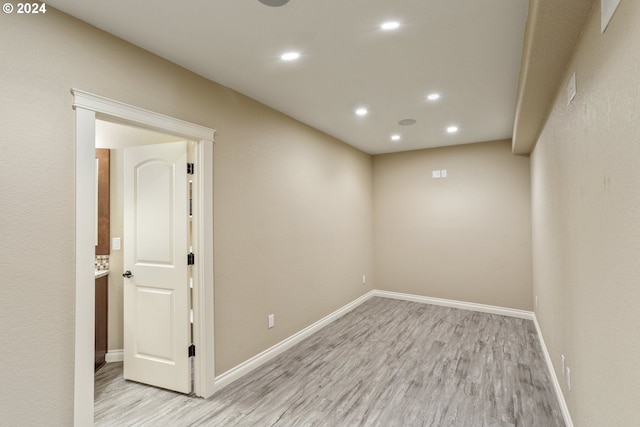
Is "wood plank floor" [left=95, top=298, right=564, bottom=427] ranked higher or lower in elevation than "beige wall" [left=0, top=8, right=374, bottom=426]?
lower

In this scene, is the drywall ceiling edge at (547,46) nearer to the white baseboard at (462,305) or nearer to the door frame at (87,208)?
the door frame at (87,208)

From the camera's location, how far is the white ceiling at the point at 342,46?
5.60 feet

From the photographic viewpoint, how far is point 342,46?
208 centimetres

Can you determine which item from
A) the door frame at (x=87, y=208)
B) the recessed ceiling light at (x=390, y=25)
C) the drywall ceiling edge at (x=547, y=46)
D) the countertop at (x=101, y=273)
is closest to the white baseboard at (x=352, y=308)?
the door frame at (x=87, y=208)

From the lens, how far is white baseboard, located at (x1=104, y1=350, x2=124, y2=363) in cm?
312

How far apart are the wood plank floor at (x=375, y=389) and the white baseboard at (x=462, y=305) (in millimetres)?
702

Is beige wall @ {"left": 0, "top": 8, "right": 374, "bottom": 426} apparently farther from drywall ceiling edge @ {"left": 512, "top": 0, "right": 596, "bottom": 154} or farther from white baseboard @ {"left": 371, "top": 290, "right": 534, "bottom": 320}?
drywall ceiling edge @ {"left": 512, "top": 0, "right": 596, "bottom": 154}

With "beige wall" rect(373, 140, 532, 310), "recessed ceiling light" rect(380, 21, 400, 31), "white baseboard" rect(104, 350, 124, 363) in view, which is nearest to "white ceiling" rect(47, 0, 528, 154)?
"recessed ceiling light" rect(380, 21, 400, 31)

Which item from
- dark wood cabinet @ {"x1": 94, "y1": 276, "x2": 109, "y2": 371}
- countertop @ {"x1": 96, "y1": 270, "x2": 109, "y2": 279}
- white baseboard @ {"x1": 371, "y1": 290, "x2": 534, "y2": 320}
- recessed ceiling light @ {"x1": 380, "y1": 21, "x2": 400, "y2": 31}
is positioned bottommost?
white baseboard @ {"x1": 371, "y1": 290, "x2": 534, "y2": 320}

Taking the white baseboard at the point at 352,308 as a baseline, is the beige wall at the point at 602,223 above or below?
above

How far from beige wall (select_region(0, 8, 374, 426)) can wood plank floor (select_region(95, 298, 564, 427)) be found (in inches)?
15.4

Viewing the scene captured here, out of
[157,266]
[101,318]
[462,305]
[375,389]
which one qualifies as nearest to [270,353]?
[375,389]

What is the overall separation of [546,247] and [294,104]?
9.15 ft

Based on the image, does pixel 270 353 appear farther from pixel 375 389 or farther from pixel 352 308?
pixel 352 308
